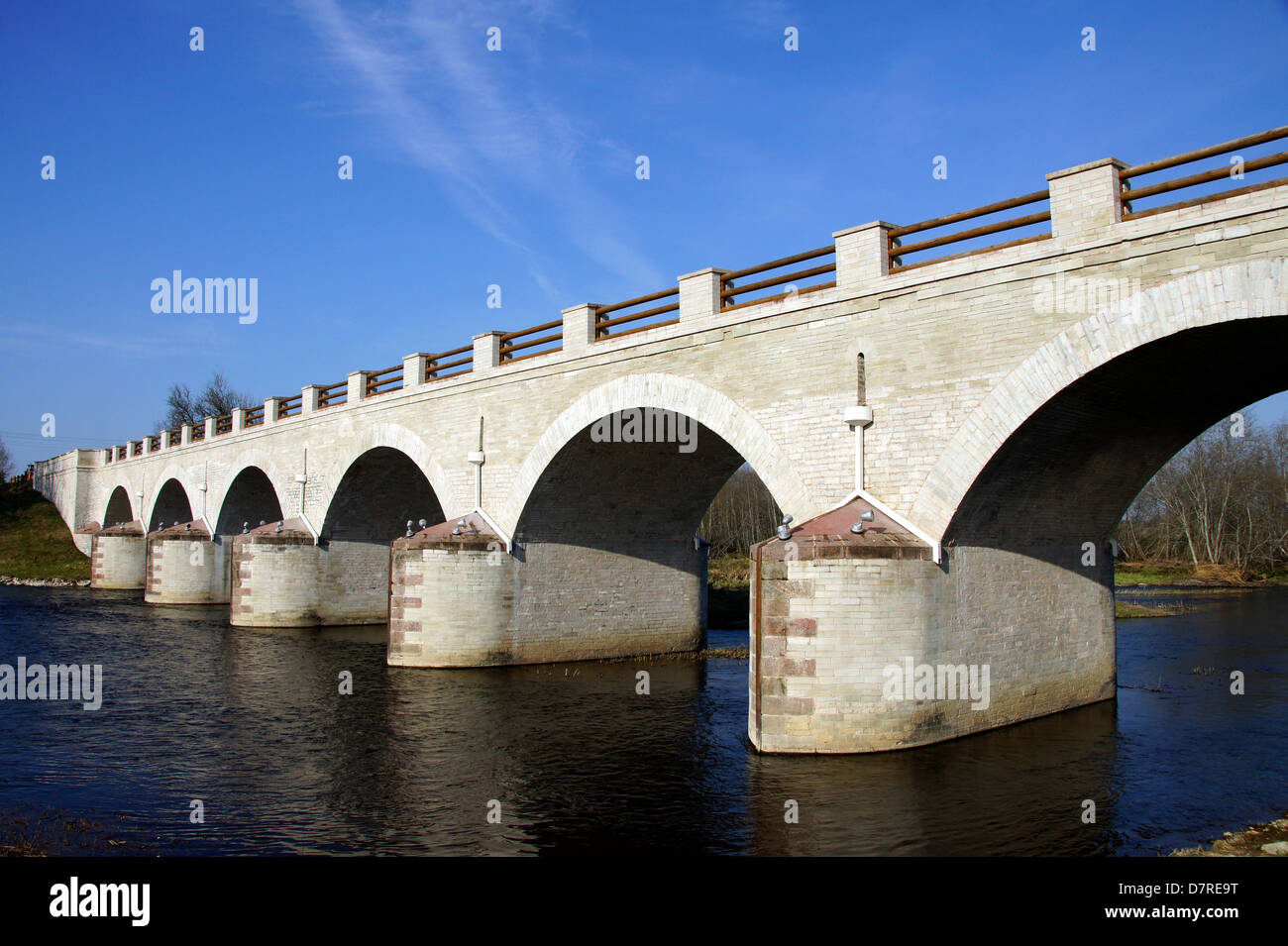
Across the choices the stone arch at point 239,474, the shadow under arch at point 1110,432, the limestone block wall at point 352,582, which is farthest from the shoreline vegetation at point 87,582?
the stone arch at point 239,474

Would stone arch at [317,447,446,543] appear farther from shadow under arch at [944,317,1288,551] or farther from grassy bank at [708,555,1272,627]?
shadow under arch at [944,317,1288,551]

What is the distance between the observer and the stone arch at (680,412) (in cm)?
1512

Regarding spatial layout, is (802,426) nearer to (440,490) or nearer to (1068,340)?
(1068,340)

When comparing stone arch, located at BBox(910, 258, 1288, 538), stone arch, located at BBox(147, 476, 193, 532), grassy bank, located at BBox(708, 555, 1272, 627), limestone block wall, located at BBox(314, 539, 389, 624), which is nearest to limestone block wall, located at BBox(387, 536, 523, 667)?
limestone block wall, located at BBox(314, 539, 389, 624)

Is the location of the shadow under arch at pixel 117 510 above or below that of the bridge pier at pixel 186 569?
above

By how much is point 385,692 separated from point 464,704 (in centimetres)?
218

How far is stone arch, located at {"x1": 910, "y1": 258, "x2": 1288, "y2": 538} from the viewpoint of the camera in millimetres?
10227

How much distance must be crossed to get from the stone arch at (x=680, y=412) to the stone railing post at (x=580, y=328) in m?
1.15

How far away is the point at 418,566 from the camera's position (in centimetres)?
2095

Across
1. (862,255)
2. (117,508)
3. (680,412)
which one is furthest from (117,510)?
(862,255)

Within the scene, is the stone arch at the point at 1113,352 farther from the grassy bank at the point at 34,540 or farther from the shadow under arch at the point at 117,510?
the shadow under arch at the point at 117,510

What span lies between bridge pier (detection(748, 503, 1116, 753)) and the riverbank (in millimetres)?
4043

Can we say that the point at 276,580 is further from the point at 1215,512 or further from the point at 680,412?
the point at 1215,512
